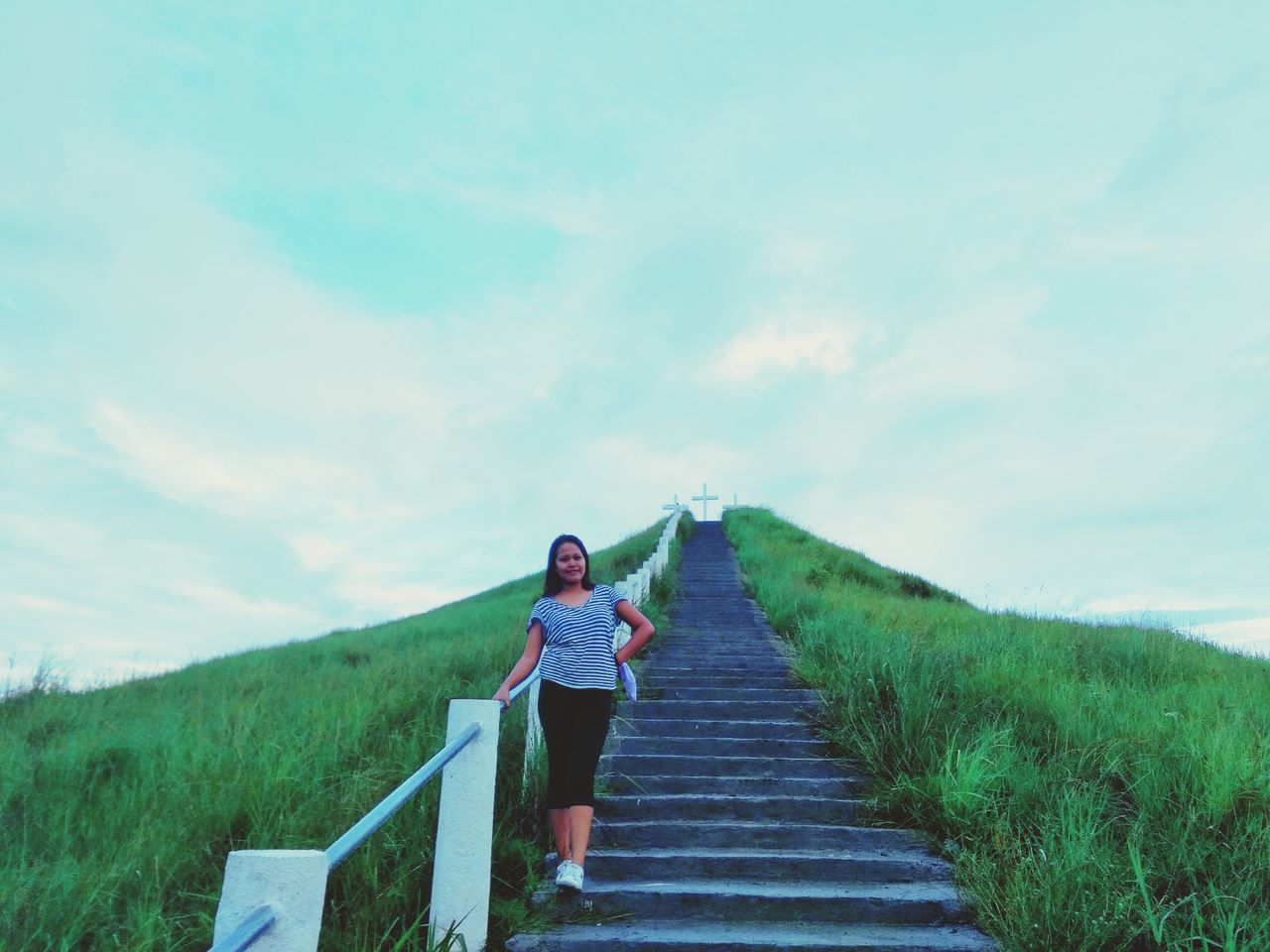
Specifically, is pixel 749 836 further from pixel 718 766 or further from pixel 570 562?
pixel 570 562

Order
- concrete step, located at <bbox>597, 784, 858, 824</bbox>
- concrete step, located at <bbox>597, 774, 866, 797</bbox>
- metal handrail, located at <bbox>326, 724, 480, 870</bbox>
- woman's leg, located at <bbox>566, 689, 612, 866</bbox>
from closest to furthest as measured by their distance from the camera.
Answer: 1. metal handrail, located at <bbox>326, 724, 480, 870</bbox>
2. woman's leg, located at <bbox>566, 689, 612, 866</bbox>
3. concrete step, located at <bbox>597, 784, 858, 824</bbox>
4. concrete step, located at <bbox>597, 774, 866, 797</bbox>

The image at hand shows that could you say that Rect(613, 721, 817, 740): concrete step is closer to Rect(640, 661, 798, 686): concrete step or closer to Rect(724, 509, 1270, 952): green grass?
Rect(724, 509, 1270, 952): green grass

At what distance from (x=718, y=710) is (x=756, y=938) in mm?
4236

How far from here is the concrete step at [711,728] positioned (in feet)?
26.8

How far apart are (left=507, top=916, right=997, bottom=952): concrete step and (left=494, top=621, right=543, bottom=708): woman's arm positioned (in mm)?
1228

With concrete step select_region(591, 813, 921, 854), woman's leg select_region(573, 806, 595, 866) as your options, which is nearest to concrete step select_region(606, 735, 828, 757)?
concrete step select_region(591, 813, 921, 854)

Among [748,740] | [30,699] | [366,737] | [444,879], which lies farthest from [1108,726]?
[30,699]

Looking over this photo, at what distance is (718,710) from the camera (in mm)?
8914

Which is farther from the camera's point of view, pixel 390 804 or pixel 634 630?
pixel 634 630

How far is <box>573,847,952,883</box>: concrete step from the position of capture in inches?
215

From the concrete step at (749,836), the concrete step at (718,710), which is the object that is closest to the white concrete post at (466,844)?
the concrete step at (749,836)

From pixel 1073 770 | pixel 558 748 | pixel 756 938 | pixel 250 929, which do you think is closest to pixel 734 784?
pixel 756 938

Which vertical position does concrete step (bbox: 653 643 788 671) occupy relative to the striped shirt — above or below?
above

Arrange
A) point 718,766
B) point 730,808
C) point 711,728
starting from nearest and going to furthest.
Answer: point 730,808 → point 718,766 → point 711,728
